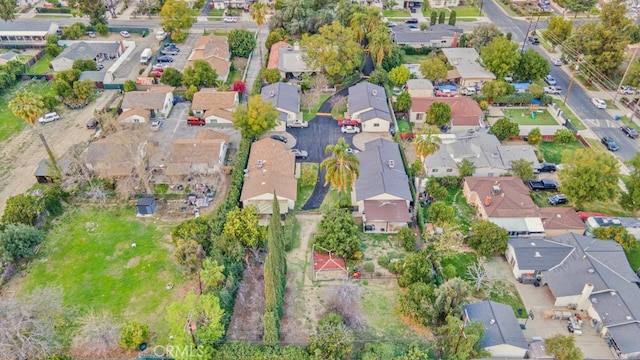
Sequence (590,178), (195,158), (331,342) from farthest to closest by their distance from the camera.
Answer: (195,158) → (590,178) → (331,342)

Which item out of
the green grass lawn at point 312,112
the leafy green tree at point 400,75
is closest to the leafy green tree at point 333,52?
the green grass lawn at point 312,112

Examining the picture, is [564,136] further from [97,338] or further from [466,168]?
[97,338]

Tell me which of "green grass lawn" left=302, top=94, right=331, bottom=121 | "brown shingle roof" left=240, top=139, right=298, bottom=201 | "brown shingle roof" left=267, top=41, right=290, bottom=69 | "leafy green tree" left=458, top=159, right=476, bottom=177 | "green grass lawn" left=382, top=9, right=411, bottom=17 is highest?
"brown shingle roof" left=267, top=41, right=290, bottom=69

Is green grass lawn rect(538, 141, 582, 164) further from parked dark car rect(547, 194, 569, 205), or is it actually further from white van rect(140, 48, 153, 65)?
white van rect(140, 48, 153, 65)

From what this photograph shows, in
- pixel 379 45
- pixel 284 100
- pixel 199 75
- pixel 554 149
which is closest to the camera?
pixel 554 149

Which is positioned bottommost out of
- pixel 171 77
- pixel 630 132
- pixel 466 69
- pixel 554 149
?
pixel 554 149

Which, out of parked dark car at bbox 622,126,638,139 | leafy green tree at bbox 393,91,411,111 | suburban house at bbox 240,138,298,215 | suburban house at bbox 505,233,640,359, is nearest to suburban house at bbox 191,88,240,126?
suburban house at bbox 240,138,298,215

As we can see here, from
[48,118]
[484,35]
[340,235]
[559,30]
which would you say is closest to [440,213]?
[340,235]
